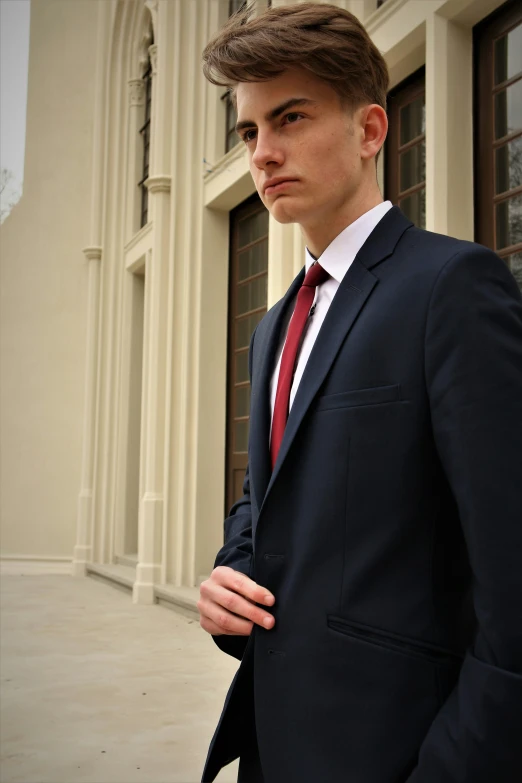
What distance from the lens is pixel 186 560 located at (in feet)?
28.8

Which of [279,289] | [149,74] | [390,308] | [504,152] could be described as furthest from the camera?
[149,74]

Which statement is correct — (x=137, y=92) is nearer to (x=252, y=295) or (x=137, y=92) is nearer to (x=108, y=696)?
(x=252, y=295)

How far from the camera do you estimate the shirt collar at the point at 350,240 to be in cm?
128

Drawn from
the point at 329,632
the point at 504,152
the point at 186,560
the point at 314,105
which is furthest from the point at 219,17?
the point at 329,632

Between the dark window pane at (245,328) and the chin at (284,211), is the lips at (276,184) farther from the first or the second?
the dark window pane at (245,328)

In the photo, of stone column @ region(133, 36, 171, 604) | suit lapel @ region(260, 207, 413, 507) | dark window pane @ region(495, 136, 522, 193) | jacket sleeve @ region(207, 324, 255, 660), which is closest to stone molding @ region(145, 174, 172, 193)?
stone column @ region(133, 36, 171, 604)

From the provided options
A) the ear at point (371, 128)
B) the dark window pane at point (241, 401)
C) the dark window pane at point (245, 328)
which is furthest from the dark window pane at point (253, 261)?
the ear at point (371, 128)

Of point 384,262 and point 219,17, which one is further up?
point 219,17

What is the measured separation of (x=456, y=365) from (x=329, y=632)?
41 cm

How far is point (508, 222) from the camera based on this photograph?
15.0ft

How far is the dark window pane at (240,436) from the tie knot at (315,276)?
283 inches

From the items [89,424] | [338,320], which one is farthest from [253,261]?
[338,320]

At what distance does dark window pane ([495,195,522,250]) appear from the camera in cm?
448

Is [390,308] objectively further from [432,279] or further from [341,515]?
[341,515]
